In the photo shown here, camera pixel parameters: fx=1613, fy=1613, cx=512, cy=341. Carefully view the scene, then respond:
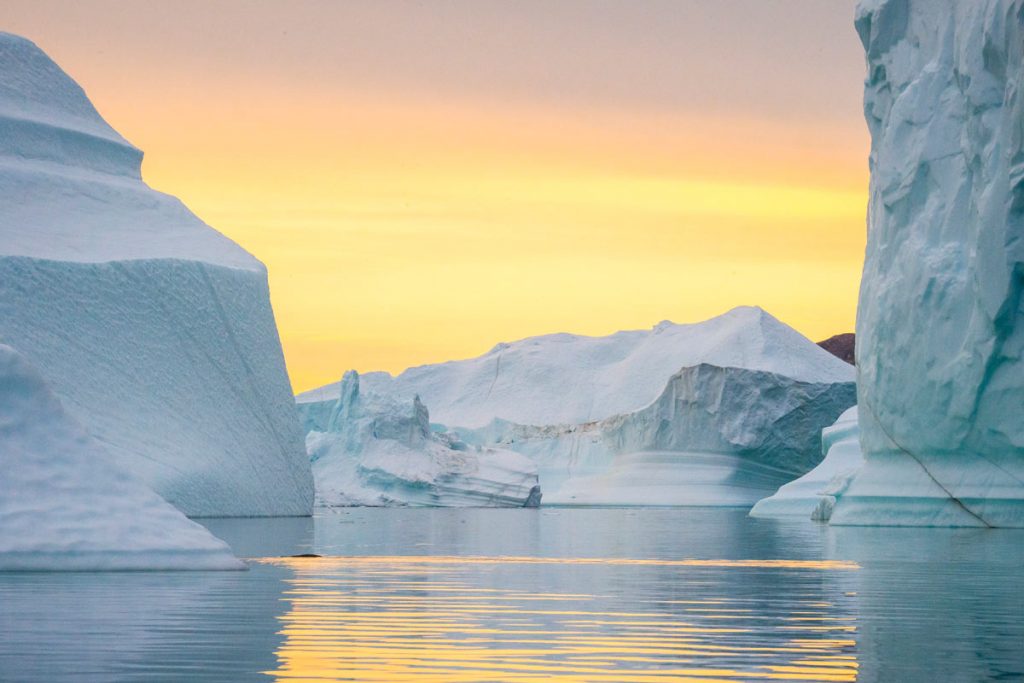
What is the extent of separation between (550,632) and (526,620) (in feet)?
2.02

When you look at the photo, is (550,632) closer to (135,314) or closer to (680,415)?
(135,314)

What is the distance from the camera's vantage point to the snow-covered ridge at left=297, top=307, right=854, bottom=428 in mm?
79938

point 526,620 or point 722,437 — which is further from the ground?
point 722,437

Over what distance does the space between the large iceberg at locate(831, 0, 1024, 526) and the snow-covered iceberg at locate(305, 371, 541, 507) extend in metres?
22.3

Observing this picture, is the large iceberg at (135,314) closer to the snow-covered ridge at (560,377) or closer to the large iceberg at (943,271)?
the large iceberg at (943,271)

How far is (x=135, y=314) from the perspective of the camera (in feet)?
104

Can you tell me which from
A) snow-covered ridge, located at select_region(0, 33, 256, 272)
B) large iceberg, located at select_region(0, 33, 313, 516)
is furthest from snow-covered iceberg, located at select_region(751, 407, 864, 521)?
snow-covered ridge, located at select_region(0, 33, 256, 272)

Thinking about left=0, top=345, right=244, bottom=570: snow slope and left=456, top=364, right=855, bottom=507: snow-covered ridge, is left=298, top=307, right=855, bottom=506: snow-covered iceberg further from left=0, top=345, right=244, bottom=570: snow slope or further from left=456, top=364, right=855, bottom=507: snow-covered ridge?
left=0, top=345, right=244, bottom=570: snow slope

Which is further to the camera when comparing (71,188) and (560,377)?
(560,377)

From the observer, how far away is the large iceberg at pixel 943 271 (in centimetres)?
2222

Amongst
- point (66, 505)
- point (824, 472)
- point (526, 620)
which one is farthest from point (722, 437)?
point (526, 620)

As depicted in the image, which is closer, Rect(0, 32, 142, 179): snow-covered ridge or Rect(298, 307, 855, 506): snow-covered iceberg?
Rect(0, 32, 142, 179): snow-covered ridge

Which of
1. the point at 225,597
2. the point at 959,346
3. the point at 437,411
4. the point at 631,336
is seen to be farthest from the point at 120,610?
the point at 631,336

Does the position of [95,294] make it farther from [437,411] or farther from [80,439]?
[437,411]
